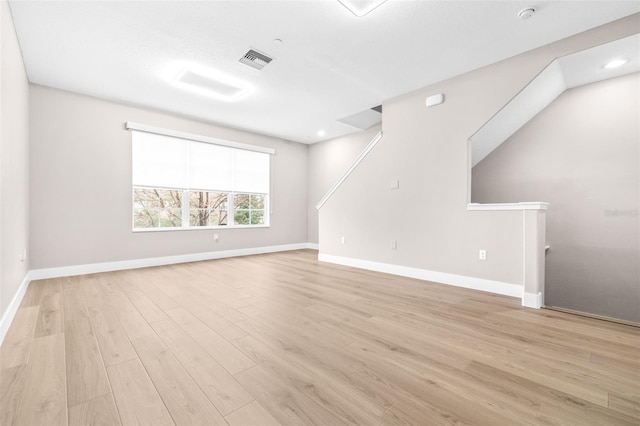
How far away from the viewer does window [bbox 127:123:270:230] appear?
4.79 m

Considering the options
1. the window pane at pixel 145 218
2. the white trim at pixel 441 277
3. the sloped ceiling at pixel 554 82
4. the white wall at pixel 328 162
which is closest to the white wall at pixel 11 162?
the window pane at pixel 145 218

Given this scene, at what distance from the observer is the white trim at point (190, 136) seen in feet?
15.0

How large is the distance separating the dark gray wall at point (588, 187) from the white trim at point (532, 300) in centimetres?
162

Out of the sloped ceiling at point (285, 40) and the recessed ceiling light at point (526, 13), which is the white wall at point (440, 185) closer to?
the sloped ceiling at point (285, 40)

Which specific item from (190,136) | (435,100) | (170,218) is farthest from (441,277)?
(190,136)

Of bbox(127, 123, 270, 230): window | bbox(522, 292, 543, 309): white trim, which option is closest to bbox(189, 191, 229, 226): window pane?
bbox(127, 123, 270, 230): window

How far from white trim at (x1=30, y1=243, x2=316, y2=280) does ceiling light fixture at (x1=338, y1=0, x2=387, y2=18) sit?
471 cm

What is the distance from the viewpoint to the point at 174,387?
56.5 inches

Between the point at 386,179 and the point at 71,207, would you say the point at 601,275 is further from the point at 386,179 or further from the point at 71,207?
the point at 71,207

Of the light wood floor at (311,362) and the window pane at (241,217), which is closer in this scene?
the light wood floor at (311,362)

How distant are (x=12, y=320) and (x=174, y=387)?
2.09 metres

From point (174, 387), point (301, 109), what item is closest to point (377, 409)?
point (174, 387)

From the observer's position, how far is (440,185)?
3754 millimetres

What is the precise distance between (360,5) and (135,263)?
4901 mm
